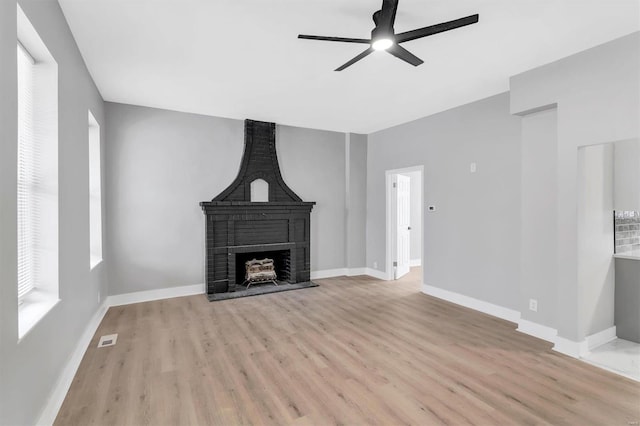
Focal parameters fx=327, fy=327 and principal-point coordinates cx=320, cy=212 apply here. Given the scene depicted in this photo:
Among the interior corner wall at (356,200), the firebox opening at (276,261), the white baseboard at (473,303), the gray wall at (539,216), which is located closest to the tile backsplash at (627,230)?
the gray wall at (539,216)

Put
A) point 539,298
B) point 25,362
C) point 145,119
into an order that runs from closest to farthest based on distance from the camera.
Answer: point 25,362, point 539,298, point 145,119

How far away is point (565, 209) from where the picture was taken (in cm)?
308

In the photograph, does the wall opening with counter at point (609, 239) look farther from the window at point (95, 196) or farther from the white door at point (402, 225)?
the window at point (95, 196)

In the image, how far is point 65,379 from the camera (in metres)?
2.41

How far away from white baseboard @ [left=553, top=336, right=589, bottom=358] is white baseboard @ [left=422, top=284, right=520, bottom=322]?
689 millimetres

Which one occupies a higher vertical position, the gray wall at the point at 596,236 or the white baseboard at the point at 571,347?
the gray wall at the point at 596,236

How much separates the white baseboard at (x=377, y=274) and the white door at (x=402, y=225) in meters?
0.22

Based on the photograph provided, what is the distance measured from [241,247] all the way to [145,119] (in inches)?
90.2

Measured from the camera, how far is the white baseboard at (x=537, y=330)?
329 centimetres

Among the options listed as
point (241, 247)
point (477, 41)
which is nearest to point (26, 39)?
point (477, 41)

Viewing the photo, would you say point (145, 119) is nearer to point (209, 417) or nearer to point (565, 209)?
point (209, 417)

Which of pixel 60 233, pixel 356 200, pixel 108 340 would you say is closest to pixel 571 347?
pixel 356 200

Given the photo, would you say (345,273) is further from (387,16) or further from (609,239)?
(387,16)

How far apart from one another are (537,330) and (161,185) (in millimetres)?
5020
